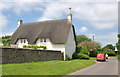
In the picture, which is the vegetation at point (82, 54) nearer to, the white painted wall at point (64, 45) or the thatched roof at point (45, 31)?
the white painted wall at point (64, 45)

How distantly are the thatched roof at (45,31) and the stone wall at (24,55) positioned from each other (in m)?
6.85

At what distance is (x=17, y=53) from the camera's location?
2044 centimetres

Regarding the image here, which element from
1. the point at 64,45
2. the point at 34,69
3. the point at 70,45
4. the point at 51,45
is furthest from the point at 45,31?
the point at 34,69

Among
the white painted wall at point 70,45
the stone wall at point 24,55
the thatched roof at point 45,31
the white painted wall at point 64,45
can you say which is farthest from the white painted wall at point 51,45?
the stone wall at point 24,55

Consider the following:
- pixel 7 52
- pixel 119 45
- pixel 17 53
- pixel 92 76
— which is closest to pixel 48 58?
pixel 17 53

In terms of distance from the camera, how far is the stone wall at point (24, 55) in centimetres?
1867

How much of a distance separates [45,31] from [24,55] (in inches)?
648

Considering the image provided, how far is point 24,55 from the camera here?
21.7 m

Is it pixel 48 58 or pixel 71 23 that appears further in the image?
pixel 71 23

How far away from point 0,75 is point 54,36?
24.5m

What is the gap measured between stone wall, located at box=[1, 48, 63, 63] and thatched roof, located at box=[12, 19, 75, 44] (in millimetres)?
6853

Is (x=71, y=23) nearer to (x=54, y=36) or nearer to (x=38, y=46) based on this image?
(x=54, y=36)

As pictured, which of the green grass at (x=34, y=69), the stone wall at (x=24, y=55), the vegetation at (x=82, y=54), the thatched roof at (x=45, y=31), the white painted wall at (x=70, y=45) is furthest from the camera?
the vegetation at (x=82, y=54)

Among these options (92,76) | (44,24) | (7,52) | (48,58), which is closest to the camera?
(92,76)
